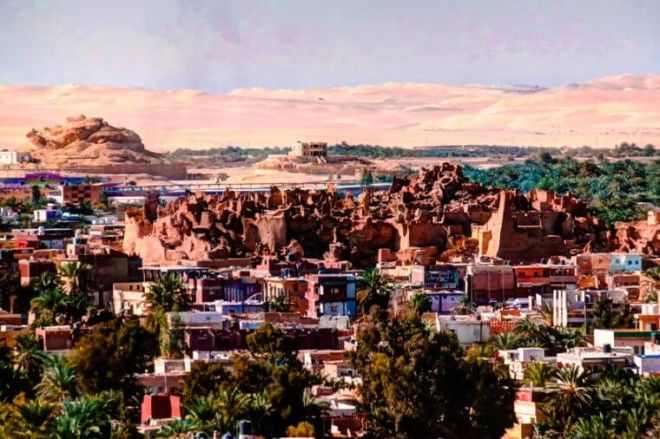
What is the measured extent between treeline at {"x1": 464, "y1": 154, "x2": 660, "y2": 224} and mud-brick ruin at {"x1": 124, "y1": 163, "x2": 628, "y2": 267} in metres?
21.7

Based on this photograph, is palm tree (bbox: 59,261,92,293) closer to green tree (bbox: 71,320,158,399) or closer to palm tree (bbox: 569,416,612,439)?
green tree (bbox: 71,320,158,399)

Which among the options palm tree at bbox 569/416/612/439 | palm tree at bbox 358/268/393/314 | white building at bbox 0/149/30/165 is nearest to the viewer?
palm tree at bbox 569/416/612/439

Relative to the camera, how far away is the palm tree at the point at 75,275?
72812 millimetres


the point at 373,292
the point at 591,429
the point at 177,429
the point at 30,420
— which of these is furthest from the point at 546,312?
the point at 30,420

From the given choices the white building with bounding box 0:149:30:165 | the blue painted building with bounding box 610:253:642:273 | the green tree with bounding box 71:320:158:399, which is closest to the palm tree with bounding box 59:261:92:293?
the blue painted building with bounding box 610:253:642:273

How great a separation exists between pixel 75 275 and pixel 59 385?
26.7 meters

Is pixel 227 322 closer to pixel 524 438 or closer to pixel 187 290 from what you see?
pixel 187 290

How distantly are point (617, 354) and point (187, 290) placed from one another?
2249 centimetres

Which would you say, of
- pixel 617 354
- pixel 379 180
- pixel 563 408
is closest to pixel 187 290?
pixel 617 354

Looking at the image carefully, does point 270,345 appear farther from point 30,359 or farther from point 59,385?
point 59,385

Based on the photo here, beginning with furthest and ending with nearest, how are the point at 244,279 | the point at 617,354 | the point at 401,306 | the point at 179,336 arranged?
the point at 244,279, the point at 401,306, the point at 179,336, the point at 617,354

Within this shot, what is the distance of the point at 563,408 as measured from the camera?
151 ft

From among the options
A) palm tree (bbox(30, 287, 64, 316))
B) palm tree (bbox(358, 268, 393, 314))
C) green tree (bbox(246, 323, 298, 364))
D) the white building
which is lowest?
the white building

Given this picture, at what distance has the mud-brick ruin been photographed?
8500 centimetres
